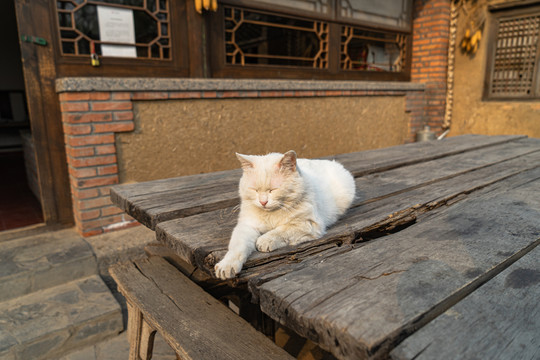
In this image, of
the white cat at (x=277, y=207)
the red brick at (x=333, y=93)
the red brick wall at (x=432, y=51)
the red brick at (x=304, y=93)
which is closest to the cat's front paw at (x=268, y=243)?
the white cat at (x=277, y=207)

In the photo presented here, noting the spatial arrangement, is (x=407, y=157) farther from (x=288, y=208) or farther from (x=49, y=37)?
(x=49, y=37)

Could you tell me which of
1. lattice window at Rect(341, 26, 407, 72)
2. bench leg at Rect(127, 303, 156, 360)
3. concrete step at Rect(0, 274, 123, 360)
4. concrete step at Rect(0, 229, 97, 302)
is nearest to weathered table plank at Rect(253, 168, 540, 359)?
bench leg at Rect(127, 303, 156, 360)

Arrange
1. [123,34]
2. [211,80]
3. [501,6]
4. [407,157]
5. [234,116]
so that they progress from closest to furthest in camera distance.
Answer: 1. [407,157]
2. [123,34]
3. [211,80]
4. [234,116]
5. [501,6]

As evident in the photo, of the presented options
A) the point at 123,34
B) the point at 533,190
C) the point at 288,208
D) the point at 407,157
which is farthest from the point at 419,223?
the point at 123,34

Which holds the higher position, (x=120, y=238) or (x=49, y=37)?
(x=49, y=37)

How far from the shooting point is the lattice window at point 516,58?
5.77 m

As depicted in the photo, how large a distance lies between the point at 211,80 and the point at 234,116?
18.5 inches

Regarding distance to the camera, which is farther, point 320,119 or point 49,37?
point 320,119

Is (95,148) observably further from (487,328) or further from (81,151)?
(487,328)

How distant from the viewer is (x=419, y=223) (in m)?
1.33

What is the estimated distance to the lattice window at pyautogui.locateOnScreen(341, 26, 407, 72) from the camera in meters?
5.36

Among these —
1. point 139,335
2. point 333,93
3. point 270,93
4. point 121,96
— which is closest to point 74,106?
point 121,96

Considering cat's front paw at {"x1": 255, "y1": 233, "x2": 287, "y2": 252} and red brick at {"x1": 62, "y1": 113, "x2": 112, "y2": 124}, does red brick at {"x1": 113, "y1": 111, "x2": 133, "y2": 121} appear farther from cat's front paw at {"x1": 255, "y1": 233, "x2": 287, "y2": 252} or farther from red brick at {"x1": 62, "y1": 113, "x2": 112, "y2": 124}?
cat's front paw at {"x1": 255, "y1": 233, "x2": 287, "y2": 252}

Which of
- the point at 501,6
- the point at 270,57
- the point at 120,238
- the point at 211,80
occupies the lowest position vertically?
the point at 120,238
